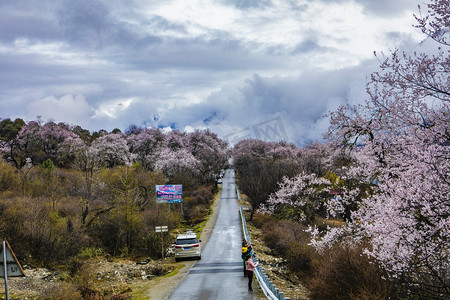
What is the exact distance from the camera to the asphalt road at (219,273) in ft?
53.1

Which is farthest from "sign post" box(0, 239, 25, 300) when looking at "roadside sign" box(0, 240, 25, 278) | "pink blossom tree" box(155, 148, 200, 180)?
"pink blossom tree" box(155, 148, 200, 180)

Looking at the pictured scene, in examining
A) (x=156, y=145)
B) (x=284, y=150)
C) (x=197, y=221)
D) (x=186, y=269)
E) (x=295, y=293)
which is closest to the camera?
(x=295, y=293)

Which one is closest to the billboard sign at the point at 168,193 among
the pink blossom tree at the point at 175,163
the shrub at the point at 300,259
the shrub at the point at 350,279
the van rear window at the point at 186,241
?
the van rear window at the point at 186,241

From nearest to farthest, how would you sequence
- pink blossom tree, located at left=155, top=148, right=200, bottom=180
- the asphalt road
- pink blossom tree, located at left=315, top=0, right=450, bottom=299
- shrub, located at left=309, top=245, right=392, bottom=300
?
1. pink blossom tree, located at left=315, top=0, right=450, bottom=299
2. shrub, located at left=309, top=245, right=392, bottom=300
3. the asphalt road
4. pink blossom tree, located at left=155, top=148, right=200, bottom=180

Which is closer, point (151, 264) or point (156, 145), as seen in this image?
point (151, 264)

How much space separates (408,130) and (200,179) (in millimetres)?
78609

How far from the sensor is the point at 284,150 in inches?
4080

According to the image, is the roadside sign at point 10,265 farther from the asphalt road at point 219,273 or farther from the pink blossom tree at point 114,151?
the pink blossom tree at point 114,151

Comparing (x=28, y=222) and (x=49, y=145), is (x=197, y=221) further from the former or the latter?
(x=49, y=145)

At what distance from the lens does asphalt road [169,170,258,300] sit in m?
16.2

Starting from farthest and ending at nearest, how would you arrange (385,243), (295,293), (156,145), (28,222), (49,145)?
(156,145), (49,145), (28,222), (295,293), (385,243)

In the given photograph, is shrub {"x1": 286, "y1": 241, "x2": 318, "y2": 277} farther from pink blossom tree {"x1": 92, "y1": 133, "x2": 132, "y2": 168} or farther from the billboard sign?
pink blossom tree {"x1": 92, "y1": 133, "x2": 132, "y2": 168}

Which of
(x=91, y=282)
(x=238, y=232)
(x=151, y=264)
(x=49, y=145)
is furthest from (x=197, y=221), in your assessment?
(x=49, y=145)

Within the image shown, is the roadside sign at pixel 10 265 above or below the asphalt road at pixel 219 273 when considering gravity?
above
